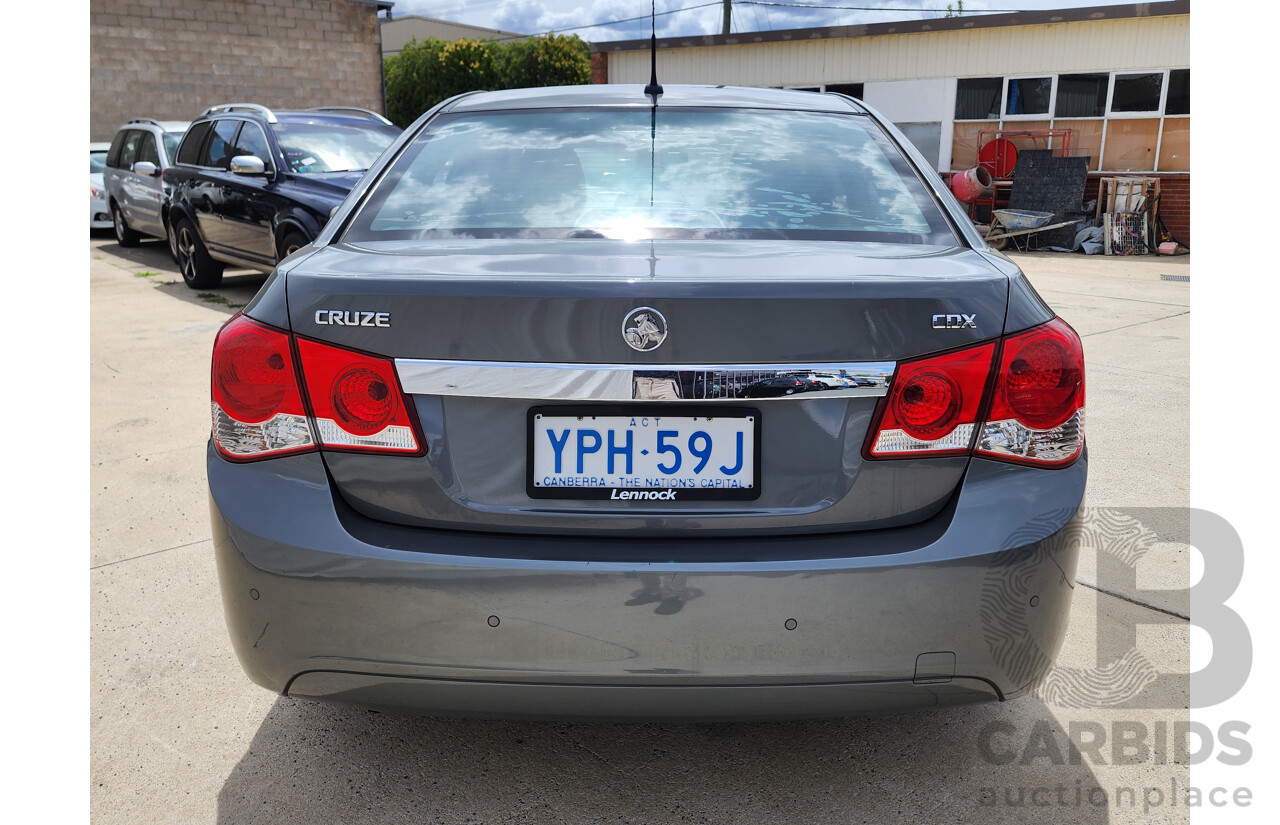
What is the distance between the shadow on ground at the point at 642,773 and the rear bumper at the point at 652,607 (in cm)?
42

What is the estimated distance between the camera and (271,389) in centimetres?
177

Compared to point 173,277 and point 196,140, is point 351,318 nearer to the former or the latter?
point 196,140

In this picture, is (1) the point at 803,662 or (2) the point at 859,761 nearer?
(1) the point at 803,662

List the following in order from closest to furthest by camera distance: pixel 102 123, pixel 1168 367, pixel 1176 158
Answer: pixel 1168 367, pixel 1176 158, pixel 102 123

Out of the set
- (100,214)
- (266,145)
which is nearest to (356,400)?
(266,145)

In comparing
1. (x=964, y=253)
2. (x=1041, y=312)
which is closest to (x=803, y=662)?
(x=1041, y=312)

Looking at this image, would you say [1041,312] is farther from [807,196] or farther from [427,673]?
[427,673]

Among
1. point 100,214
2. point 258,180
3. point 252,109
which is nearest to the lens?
point 258,180

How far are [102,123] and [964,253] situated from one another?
21884mm

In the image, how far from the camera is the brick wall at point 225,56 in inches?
784

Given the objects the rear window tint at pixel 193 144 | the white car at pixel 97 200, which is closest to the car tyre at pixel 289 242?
the rear window tint at pixel 193 144

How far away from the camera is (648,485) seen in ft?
5.61

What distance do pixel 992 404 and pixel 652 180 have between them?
3.39 ft

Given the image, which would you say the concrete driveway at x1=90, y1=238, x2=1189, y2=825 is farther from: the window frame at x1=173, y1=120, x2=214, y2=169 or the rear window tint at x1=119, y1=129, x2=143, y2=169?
the rear window tint at x1=119, y1=129, x2=143, y2=169
